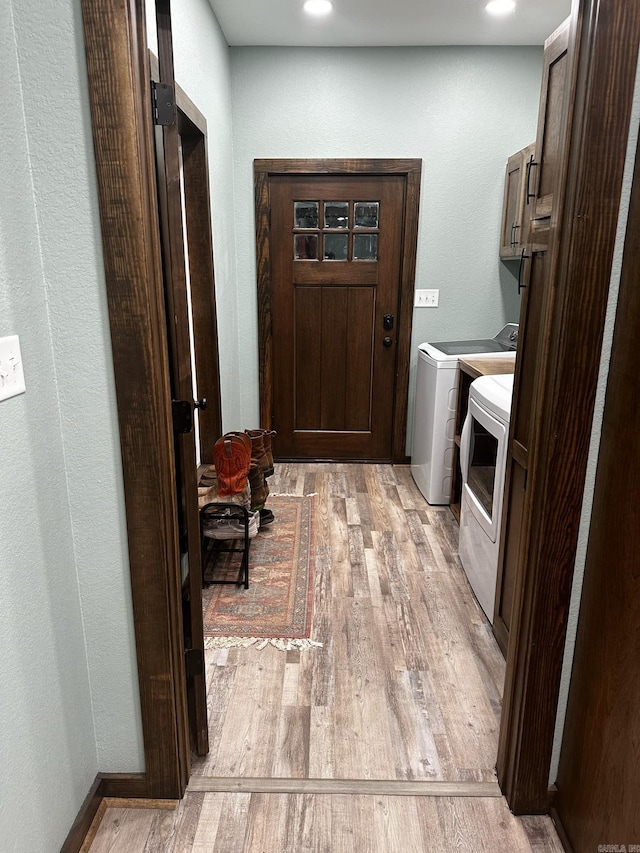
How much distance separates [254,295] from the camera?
149 inches

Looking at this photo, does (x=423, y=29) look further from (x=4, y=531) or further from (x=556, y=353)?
(x=4, y=531)

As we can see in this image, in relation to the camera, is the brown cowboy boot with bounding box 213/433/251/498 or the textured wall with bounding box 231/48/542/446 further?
the textured wall with bounding box 231/48/542/446

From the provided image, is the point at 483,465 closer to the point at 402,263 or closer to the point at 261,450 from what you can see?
the point at 261,450

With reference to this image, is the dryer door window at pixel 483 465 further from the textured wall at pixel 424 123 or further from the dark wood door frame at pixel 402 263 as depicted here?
the textured wall at pixel 424 123

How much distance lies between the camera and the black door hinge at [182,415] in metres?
1.31

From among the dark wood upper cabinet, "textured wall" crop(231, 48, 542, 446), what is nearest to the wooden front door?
"textured wall" crop(231, 48, 542, 446)

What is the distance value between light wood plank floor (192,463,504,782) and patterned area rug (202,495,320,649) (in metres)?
0.06

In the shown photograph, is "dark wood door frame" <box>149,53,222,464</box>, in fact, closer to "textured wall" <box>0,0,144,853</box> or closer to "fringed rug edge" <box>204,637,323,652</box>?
"fringed rug edge" <box>204,637,323,652</box>

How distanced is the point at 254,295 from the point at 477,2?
1.98m

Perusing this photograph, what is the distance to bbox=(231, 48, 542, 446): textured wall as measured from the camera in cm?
341

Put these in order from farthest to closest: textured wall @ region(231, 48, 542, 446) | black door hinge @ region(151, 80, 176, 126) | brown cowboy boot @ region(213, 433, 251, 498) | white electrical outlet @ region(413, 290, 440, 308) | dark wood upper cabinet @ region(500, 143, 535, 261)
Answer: white electrical outlet @ region(413, 290, 440, 308) < textured wall @ region(231, 48, 542, 446) < dark wood upper cabinet @ region(500, 143, 535, 261) < brown cowboy boot @ region(213, 433, 251, 498) < black door hinge @ region(151, 80, 176, 126)

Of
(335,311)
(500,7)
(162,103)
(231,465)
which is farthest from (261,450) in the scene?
(500,7)

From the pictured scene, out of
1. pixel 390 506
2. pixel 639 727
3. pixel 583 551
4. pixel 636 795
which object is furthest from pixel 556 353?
pixel 390 506

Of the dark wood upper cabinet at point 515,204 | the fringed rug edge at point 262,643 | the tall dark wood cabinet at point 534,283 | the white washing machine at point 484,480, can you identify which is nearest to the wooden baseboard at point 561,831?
the tall dark wood cabinet at point 534,283
